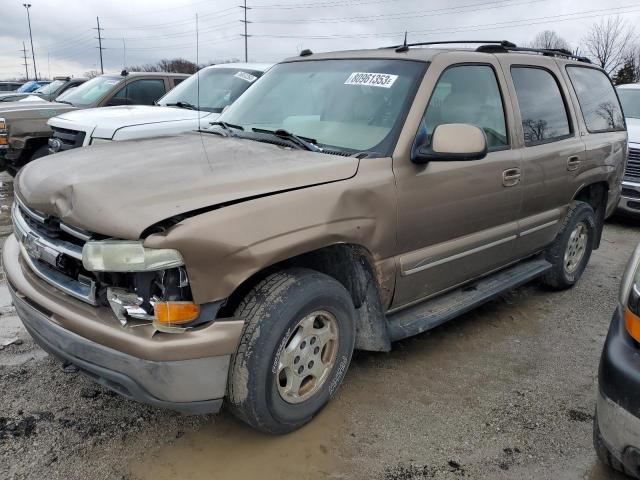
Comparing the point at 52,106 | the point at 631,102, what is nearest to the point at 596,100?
the point at 631,102

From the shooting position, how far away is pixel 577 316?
4461 mm

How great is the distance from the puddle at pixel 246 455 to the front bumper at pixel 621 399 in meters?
→ 1.11

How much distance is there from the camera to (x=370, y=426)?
2869 millimetres

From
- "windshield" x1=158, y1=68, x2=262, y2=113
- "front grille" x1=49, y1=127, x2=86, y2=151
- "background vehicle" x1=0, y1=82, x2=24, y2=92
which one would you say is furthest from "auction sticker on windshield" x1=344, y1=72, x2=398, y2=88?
"background vehicle" x1=0, y1=82, x2=24, y2=92

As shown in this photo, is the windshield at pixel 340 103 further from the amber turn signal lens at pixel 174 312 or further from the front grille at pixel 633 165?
the front grille at pixel 633 165

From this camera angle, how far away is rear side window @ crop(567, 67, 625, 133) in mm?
4648

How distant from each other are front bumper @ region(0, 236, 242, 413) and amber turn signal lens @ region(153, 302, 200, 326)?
0.06m

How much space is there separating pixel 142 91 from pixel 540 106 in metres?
6.63

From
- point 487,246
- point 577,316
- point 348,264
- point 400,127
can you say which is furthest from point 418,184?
point 577,316

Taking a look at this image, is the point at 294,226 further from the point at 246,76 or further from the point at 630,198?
the point at 630,198

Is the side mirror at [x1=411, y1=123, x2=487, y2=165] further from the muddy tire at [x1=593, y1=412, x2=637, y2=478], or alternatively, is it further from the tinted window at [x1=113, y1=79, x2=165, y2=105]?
the tinted window at [x1=113, y1=79, x2=165, y2=105]

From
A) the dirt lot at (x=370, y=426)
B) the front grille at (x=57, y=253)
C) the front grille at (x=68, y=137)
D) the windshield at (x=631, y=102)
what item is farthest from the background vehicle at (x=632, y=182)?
the front grille at (x=57, y=253)

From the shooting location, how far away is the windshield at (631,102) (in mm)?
8531

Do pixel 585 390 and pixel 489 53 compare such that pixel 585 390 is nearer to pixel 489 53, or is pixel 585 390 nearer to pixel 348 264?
pixel 348 264
